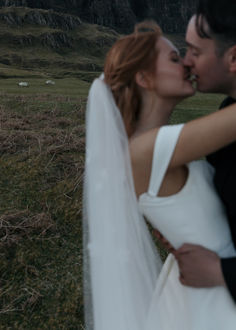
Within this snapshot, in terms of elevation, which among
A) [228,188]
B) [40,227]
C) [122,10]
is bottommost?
[122,10]

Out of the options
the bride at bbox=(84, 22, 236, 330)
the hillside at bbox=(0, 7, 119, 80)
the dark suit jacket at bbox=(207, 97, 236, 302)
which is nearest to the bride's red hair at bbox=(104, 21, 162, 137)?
the bride at bbox=(84, 22, 236, 330)

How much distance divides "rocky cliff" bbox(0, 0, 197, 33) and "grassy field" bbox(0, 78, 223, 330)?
5196 inches

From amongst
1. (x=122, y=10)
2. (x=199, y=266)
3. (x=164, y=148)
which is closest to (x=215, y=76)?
(x=164, y=148)

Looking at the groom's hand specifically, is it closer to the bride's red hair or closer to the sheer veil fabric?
the sheer veil fabric

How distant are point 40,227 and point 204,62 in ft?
9.87

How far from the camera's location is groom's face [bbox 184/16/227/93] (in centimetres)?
183

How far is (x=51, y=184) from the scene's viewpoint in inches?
201

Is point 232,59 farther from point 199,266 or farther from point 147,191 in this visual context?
point 199,266

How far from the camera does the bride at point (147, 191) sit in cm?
176

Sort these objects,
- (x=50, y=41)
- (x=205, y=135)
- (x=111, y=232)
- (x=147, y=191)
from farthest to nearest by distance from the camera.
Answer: (x=50, y=41)
(x=111, y=232)
(x=147, y=191)
(x=205, y=135)

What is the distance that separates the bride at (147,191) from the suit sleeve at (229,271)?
0.09 metres

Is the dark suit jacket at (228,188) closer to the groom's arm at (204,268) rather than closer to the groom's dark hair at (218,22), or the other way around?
the groom's arm at (204,268)

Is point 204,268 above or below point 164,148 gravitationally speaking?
below

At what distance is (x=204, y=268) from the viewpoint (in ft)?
5.85
